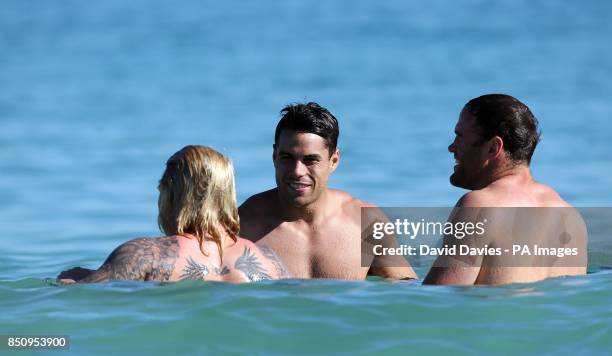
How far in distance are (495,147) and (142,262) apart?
2057 mm

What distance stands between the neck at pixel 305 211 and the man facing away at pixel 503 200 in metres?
1.01

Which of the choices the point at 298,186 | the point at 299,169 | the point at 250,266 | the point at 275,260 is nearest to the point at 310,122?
the point at 299,169

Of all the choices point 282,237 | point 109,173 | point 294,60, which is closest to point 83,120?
point 109,173

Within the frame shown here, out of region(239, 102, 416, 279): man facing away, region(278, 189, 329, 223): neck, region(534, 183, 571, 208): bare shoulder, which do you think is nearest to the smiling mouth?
region(239, 102, 416, 279): man facing away

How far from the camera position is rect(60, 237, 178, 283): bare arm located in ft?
20.3

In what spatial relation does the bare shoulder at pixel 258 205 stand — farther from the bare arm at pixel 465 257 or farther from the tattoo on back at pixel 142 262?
the bare arm at pixel 465 257

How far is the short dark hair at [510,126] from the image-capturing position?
6.65 metres

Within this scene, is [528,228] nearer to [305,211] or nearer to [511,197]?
[511,197]

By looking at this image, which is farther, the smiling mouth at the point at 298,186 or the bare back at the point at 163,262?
the smiling mouth at the point at 298,186

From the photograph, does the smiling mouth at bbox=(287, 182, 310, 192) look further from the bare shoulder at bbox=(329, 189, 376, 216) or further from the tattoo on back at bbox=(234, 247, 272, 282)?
the tattoo on back at bbox=(234, 247, 272, 282)

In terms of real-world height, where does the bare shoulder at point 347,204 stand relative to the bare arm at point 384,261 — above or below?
above

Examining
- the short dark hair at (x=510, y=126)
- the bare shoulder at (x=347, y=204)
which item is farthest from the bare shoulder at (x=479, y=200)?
the bare shoulder at (x=347, y=204)

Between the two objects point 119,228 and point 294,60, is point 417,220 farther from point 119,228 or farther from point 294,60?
point 294,60

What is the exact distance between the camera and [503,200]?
641 centimetres
